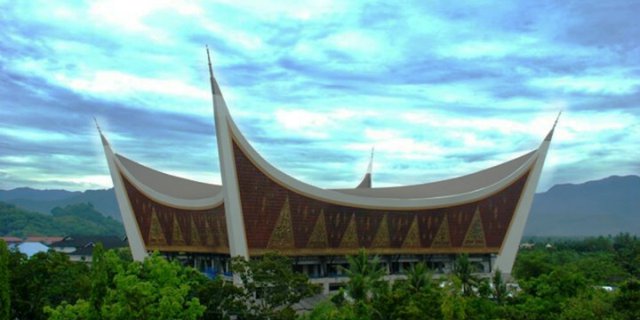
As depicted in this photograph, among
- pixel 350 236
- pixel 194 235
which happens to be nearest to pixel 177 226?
pixel 194 235

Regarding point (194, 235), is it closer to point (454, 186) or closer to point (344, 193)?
point (344, 193)

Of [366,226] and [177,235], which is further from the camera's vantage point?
[177,235]

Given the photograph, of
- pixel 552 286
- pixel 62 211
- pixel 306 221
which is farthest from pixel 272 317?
pixel 62 211

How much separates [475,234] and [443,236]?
191 centimetres

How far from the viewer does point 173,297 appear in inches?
533

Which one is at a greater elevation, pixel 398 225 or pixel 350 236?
pixel 398 225

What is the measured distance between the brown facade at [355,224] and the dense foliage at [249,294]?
4.62m

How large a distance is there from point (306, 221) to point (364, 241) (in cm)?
327

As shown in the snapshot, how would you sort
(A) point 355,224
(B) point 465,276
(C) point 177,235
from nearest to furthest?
(B) point 465,276 < (A) point 355,224 < (C) point 177,235

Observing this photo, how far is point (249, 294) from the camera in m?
17.7

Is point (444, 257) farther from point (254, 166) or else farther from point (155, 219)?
point (155, 219)

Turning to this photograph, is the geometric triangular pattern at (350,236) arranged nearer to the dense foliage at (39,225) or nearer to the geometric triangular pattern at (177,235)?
the geometric triangular pattern at (177,235)

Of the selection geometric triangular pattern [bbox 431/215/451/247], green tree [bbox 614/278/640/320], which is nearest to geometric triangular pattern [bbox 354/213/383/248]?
geometric triangular pattern [bbox 431/215/451/247]

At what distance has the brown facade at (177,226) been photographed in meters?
27.8
